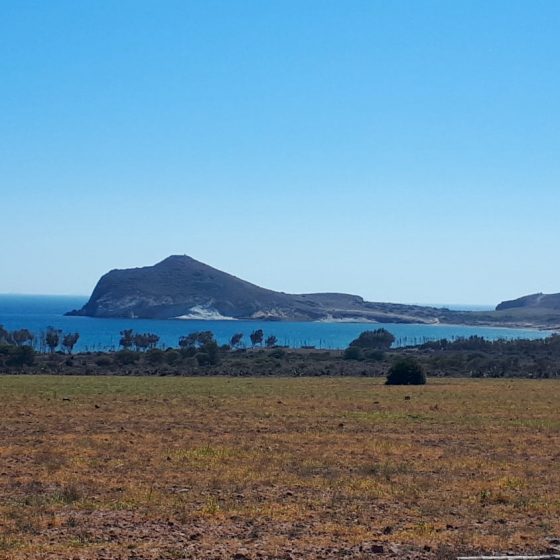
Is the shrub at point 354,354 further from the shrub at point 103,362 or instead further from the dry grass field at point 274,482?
the dry grass field at point 274,482

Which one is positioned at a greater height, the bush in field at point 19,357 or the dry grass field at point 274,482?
the dry grass field at point 274,482

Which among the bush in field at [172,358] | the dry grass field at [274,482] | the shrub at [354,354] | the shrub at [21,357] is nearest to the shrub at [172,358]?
the bush in field at [172,358]

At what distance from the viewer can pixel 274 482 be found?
17.7m

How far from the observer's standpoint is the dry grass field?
12.5 metres

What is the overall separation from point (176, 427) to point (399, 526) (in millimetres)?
15629

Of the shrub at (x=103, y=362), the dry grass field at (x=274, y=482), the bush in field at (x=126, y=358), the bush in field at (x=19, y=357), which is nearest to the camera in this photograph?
the dry grass field at (x=274, y=482)

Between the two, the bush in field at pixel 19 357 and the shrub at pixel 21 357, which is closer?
the bush in field at pixel 19 357

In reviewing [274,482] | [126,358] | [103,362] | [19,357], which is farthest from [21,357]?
[274,482]

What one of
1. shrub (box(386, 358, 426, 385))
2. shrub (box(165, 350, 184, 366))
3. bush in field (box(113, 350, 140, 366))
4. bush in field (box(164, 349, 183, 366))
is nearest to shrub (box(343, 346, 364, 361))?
shrub (box(165, 350, 184, 366))

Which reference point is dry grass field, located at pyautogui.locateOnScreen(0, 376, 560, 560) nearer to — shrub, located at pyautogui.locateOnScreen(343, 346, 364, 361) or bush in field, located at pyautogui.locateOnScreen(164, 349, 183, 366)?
bush in field, located at pyautogui.locateOnScreen(164, 349, 183, 366)

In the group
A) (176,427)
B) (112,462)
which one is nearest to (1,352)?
(176,427)

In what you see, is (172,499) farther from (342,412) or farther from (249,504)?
(342,412)

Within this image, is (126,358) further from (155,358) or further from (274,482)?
(274,482)

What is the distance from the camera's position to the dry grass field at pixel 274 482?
41.2 feet
